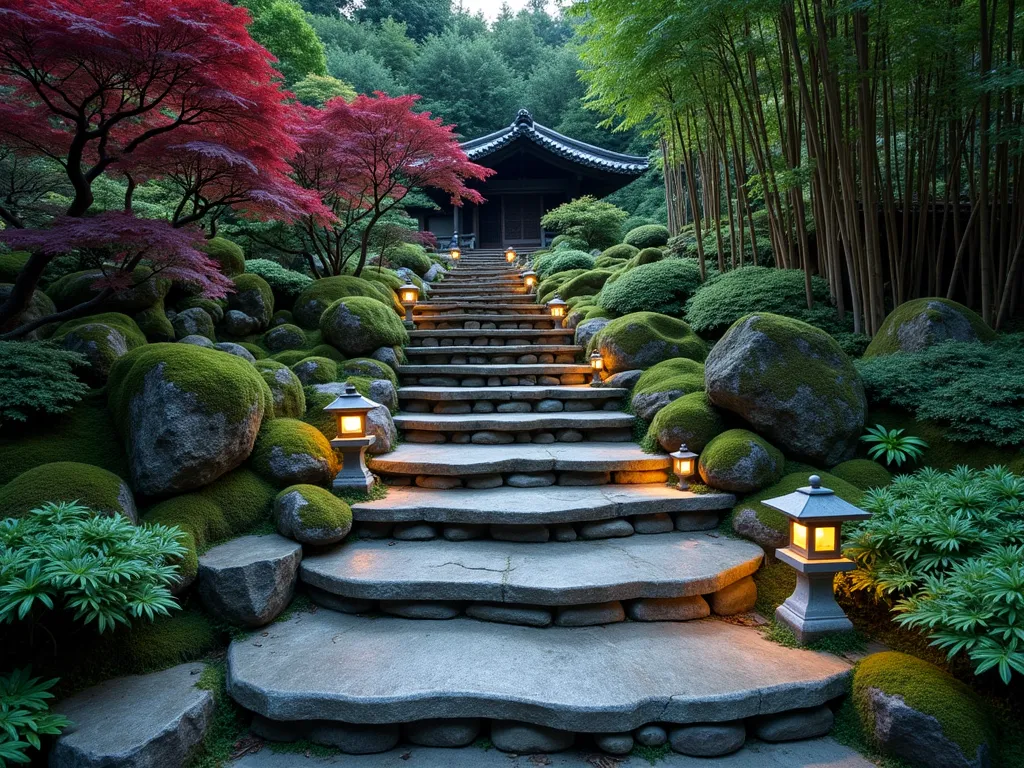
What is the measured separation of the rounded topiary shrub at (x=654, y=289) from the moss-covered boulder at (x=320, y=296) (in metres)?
3.46

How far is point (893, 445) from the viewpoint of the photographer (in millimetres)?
4164

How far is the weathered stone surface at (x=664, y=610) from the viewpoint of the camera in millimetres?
3281

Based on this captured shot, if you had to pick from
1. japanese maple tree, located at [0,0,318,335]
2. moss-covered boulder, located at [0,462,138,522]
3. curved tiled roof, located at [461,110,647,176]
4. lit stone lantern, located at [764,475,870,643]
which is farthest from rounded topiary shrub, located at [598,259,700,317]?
curved tiled roof, located at [461,110,647,176]

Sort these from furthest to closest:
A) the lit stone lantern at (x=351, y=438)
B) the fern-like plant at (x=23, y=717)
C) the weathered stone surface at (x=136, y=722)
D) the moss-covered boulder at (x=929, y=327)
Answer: the moss-covered boulder at (x=929, y=327) → the lit stone lantern at (x=351, y=438) → the weathered stone surface at (x=136, y=722) → the fern-like plant at (x=23, y=717)

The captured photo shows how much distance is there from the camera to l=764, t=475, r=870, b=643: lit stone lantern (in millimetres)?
2990

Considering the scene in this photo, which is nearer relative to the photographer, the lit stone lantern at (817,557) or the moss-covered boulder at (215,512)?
the lit stone lantern at (817,557)

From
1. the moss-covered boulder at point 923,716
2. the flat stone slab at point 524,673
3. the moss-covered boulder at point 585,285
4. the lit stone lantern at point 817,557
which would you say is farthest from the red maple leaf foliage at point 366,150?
the moss-covered boulder at point 923,716

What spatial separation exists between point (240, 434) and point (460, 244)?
16.2 metres

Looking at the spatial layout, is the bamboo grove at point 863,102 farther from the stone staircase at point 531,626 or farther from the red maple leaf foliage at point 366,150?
the stone staircase at point 531,626

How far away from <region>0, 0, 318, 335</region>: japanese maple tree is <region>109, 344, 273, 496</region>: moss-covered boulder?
1.14 metres

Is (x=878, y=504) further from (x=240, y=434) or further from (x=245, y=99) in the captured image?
(x=245, y=99)

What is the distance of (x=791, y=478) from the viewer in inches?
162

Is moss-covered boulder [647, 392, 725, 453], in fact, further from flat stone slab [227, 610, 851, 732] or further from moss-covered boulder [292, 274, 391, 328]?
moss-covered boulder [292, 274, 391, 328]

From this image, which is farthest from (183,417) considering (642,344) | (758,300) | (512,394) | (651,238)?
(651,238)
